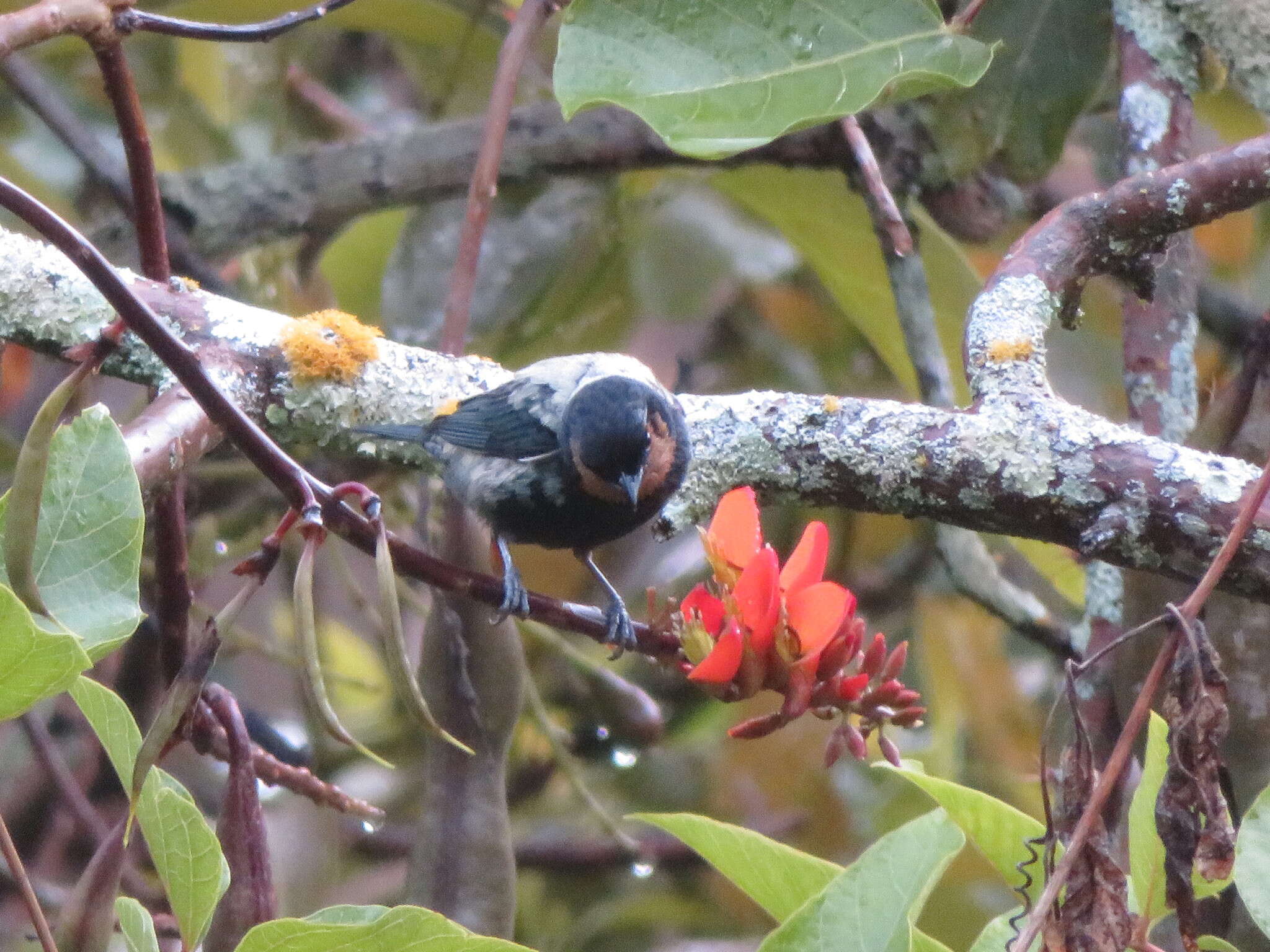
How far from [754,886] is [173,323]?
924 millimetres

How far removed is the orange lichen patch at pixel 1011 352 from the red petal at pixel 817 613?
0.47m

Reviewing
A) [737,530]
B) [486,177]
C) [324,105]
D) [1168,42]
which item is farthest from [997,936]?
[324,105]

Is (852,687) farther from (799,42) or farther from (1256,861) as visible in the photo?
(799,42)

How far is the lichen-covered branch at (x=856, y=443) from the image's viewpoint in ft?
4.63

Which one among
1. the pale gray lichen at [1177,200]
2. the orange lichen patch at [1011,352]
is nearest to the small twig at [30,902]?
the orange lichen patch at [1011,352]

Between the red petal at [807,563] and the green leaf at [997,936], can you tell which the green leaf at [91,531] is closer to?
the red petal at [807,563]

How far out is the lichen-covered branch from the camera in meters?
1.41

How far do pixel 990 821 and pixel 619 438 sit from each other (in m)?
0.95

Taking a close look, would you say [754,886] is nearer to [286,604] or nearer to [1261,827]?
[1261,827]

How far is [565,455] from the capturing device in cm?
224

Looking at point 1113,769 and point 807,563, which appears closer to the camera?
point 1113,769

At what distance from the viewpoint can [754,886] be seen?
4.22 feet

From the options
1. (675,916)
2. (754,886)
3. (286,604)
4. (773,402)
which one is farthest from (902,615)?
(754,886)

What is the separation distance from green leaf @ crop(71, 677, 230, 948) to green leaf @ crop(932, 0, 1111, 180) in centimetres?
192
